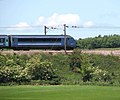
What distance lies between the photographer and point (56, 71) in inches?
2062

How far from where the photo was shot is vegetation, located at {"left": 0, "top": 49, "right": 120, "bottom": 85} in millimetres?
48281

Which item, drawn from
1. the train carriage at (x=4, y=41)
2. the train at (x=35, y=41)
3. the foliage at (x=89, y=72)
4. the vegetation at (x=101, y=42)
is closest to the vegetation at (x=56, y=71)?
the foliage at (x=89, y=72)

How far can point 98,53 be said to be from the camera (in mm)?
59125

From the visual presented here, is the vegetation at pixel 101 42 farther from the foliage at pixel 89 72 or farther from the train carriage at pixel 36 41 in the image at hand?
the foliage at pixel 89 72

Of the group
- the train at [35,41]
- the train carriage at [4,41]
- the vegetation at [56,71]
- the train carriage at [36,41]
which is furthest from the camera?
the train carriage at [36,41]

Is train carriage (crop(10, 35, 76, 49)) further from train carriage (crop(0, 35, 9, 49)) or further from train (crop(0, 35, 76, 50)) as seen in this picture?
train carriage (crop(0, 35, 9, 49))

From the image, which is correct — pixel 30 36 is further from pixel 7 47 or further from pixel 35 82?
pixel 35 82

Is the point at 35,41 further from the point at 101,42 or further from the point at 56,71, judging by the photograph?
the point at 101,42

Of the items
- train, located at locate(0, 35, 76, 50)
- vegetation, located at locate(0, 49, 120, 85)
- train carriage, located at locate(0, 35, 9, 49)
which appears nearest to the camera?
vegetation, located at locate(0, 49, 120, 85)

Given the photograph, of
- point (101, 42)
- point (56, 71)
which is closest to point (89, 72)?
point (56, 71)

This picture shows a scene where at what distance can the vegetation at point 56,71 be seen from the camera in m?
48.3

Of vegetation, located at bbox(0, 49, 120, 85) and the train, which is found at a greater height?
the train

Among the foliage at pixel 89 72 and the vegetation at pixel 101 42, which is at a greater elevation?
the vegetation at pixel 101 42

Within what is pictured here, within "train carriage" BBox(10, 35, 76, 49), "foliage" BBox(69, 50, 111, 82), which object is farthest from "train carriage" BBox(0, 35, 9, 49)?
"foliage" BBox(69, 50, 111, 82)
